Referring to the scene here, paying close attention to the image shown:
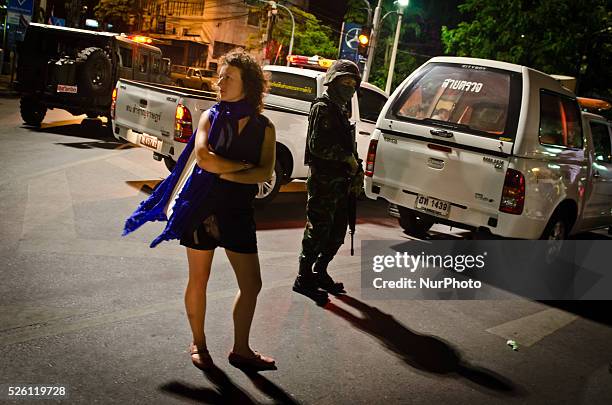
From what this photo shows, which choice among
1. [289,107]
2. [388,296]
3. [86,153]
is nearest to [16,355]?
[388,296]

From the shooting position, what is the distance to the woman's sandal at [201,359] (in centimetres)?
353

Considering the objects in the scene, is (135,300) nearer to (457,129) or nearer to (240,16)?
(457,129)

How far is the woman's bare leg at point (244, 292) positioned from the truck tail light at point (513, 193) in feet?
10.9

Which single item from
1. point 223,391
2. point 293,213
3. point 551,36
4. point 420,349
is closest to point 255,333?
point 223,391

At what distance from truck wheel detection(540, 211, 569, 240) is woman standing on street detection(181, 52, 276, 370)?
4.18 metres

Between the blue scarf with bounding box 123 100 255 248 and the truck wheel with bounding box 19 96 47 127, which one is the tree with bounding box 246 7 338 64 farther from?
the blue scarf with bounding box 123 100 255 248

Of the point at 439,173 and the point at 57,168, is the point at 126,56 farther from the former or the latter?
the point at 439,173

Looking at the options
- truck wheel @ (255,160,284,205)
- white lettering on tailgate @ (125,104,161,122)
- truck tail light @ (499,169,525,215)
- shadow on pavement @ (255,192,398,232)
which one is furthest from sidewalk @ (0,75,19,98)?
truck tail light @ (499,169,525,215)

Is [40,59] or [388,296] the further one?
[40,59]

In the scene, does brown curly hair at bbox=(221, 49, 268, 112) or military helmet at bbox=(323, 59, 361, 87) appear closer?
brown curly hair at bbox=(221, 49, 268, 112)

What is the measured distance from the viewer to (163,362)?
11.7 feet

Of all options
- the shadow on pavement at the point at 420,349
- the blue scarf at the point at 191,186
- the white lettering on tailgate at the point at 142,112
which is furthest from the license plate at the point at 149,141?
the blue scarf at the point at 191,186

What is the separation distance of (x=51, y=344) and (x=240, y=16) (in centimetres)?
4649

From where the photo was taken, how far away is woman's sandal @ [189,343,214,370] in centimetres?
353
